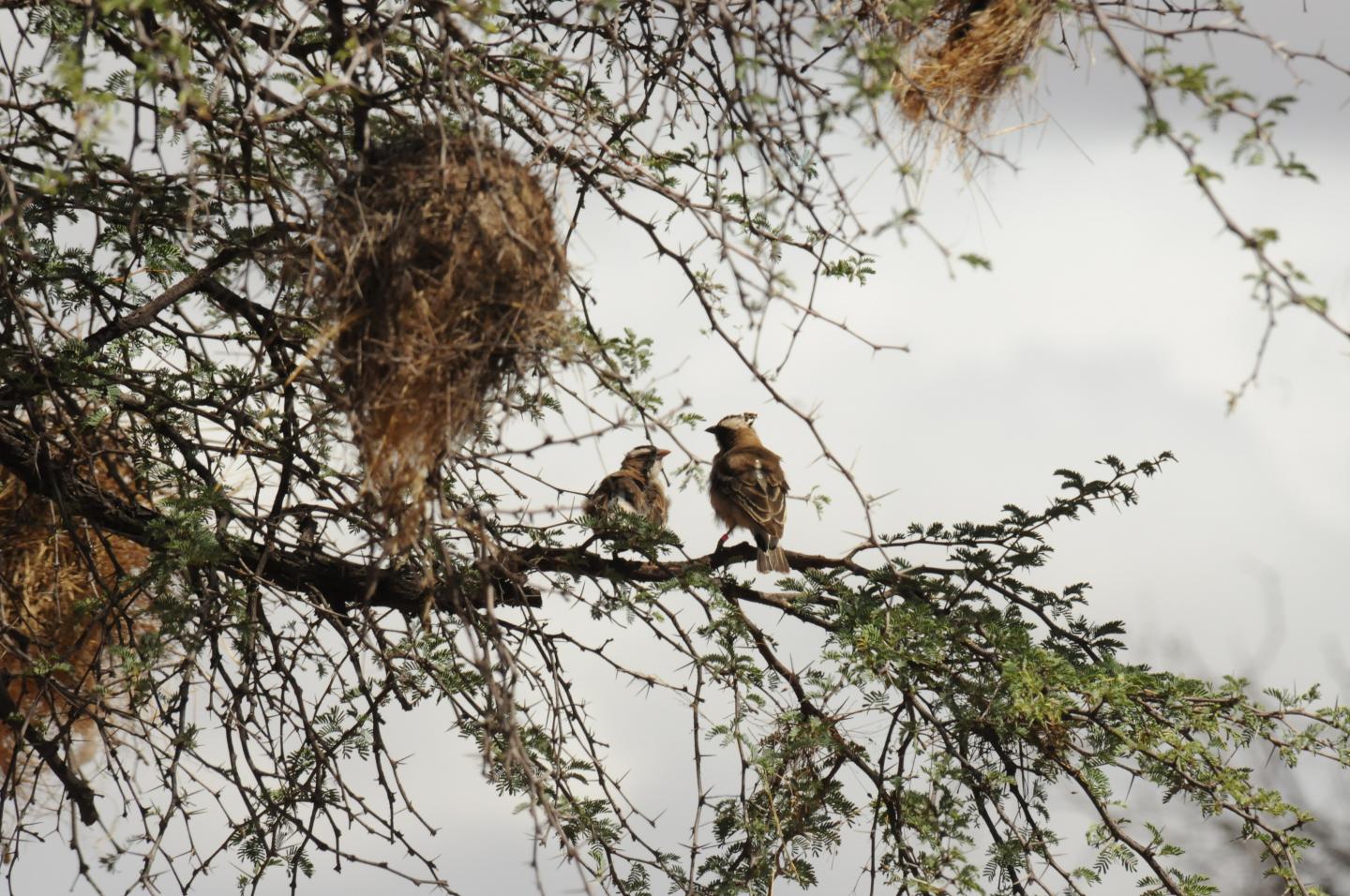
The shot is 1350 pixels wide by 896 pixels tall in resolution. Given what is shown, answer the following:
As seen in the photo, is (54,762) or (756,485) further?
(756,485)

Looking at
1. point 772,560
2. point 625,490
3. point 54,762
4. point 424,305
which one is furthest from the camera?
point 625,490

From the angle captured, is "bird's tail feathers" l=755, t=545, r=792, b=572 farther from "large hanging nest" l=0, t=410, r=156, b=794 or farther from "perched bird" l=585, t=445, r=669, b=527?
"large hanging nest" l=0, t=410, r=156, b=794

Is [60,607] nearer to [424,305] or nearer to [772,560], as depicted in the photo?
[772,560]

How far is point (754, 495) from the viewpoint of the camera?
6.53 meters

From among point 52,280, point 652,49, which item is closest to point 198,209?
point 52,280

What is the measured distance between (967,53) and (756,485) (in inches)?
101

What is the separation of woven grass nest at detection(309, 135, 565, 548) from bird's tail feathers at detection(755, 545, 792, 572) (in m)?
2.08

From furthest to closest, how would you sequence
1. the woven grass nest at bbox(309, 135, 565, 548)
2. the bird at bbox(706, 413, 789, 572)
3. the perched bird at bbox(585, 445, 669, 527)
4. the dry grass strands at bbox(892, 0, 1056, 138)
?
the perched bird at bbox(585, 445, 669, 527)
the bird at bbox(706, 413, 789, 572)
the dry grass strands at bbox(892, 0, 1056, 138)
the woven grass nest at bbox(309, 135, 565, 548)

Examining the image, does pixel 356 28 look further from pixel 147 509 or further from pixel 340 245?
pixel 147 509

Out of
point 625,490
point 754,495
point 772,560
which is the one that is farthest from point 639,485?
point 772,560

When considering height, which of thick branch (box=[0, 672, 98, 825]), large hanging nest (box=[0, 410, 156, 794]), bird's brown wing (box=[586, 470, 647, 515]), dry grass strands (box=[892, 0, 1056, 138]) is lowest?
thick branch (box=[0, 672, 98, 825])

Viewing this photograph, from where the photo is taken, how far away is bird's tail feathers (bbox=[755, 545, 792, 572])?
5652 millimetres

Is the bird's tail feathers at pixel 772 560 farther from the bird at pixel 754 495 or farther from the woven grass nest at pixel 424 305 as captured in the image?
the woven grass nest at pixel 424 305

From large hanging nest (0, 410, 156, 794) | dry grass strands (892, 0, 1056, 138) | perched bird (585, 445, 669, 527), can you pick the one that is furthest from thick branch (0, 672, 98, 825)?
dry grass strands (892, 0, 1056, 138)
